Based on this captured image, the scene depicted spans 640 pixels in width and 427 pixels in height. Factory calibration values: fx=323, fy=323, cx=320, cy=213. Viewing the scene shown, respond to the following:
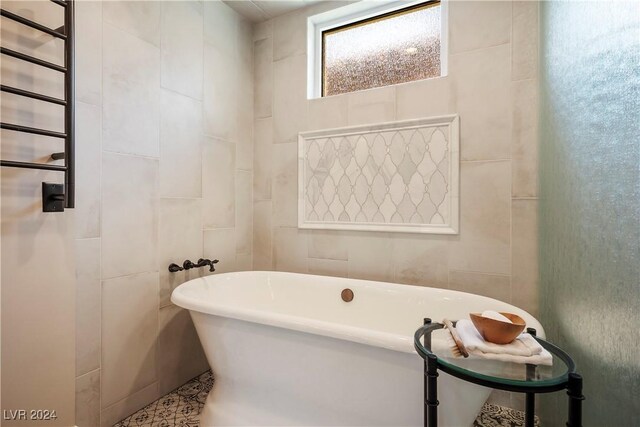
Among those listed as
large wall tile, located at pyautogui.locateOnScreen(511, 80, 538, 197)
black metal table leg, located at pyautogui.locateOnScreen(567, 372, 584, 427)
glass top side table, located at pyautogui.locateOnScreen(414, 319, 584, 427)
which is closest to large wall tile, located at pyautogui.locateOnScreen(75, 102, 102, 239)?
glass top side table, located at pyautogui.locateOnScreen(414, 319, 584, 427)

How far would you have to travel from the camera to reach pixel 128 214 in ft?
5.50

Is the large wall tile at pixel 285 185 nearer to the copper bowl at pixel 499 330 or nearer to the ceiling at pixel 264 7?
the ceiling at pixel 264 7

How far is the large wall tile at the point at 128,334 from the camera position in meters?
1.59

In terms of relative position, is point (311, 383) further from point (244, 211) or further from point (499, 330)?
point (244, 211)

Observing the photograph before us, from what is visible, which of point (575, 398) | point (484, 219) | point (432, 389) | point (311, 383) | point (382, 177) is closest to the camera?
point (575, 398)

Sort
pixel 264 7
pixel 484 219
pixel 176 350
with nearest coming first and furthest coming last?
pixel 484 219
pixel 176 350
pixel 264 7

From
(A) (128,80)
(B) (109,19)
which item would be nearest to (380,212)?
(A) (128,80)

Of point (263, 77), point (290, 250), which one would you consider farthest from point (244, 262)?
point (263, 77)

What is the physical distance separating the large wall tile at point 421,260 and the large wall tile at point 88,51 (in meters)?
1.81

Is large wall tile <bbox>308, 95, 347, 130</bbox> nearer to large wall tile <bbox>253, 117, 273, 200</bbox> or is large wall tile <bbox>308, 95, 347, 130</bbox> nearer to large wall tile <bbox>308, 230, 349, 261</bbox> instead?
large wall tile <bbox>253, 117, 273, 200</bbox>

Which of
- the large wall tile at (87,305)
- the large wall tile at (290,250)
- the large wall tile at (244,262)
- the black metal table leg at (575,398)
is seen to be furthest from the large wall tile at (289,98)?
the black metal table leg at (575,398)

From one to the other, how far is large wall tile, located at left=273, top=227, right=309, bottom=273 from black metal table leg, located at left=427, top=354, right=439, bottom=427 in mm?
1587

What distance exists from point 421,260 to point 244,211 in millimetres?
1330

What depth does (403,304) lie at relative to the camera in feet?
5.79
